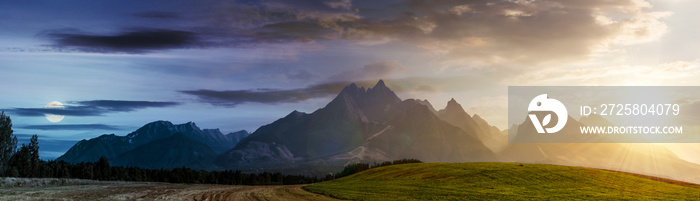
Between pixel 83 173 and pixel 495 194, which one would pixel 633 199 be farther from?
pixel 83 173

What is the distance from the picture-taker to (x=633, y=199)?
58812mm

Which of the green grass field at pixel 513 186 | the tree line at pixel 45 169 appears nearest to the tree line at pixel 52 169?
the tree line at pixel 45 169

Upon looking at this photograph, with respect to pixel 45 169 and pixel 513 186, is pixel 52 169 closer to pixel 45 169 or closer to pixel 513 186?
pixel 45 169

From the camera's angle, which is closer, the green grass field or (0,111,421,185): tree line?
the green grass field

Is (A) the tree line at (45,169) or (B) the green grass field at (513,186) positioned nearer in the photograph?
(B) the green grass field at (513,186)

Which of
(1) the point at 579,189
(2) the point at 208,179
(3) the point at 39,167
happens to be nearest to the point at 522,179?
(1) the point at 579,189

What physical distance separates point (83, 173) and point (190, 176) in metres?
42.8

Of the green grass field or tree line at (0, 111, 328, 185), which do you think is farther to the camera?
tree line at (0, 111, 328, 185)

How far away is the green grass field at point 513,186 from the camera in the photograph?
203 feet

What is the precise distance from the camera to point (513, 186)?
241 ft

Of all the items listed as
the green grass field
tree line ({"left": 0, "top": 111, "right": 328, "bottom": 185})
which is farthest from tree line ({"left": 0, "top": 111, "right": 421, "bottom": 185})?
the green grass field

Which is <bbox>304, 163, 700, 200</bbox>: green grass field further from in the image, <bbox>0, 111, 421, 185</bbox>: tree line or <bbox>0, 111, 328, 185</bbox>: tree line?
<bbox>0, 111, 328, 185</bbox>: tree line

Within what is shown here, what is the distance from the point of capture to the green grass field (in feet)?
203

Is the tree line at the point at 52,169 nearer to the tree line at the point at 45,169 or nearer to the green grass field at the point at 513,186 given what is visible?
the tree line at the point at 45,169
